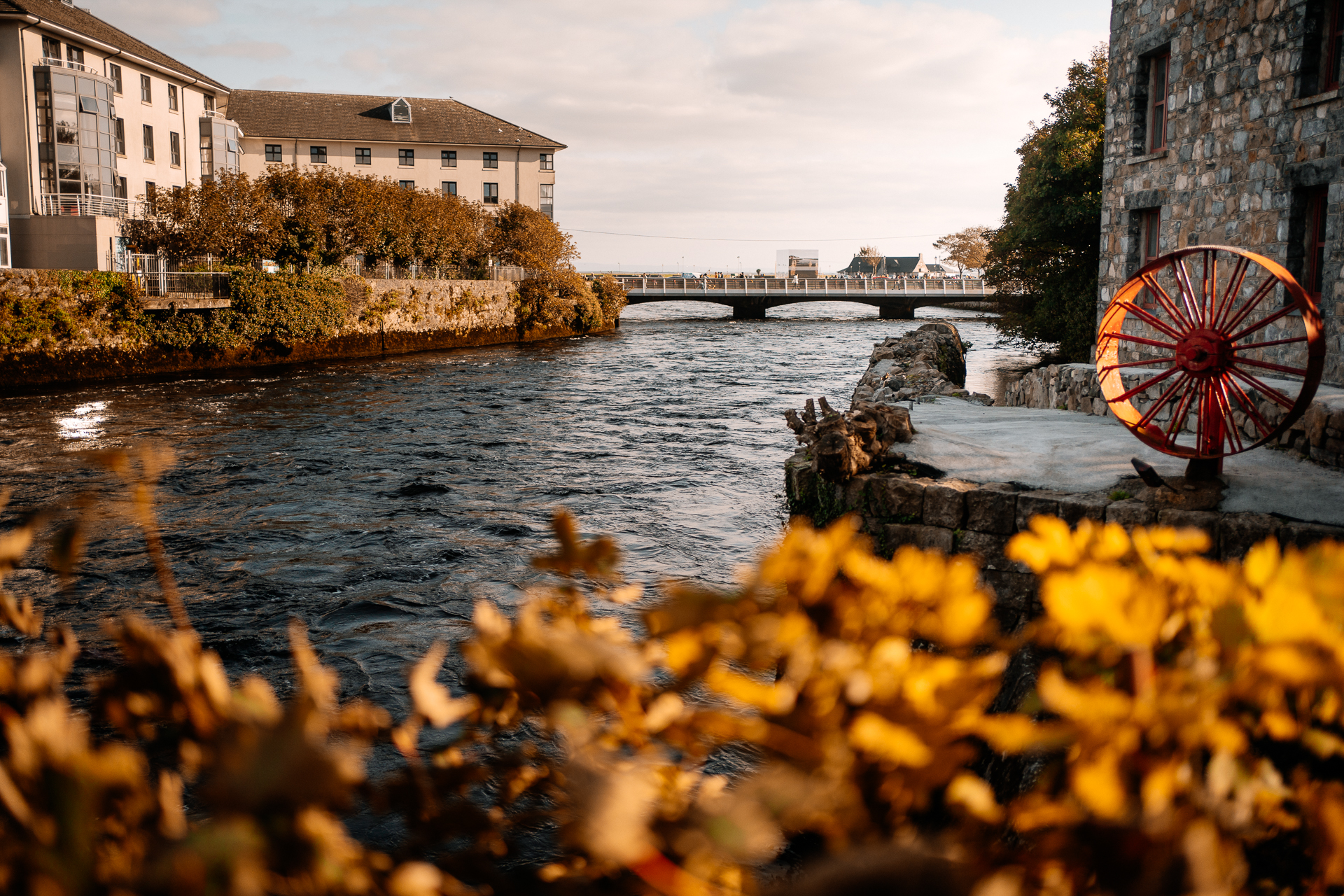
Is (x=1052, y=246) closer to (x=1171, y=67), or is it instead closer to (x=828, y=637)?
(x=1171, y=67)

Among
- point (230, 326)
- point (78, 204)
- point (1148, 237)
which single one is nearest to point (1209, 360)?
point (1148, 237)

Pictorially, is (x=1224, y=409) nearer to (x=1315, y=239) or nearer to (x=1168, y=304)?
(x=1168, y=304)

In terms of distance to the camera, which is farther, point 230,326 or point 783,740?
→ point 230,326

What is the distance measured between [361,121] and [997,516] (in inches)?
2856

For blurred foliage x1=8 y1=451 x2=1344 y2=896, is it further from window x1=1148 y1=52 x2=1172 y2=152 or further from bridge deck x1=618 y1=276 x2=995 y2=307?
bridge deck x1=618 y1=276 x2=995 y2=307

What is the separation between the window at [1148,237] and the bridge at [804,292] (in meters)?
55.0

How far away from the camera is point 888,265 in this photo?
5571 inches

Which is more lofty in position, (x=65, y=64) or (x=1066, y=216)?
(x=65, y=64)

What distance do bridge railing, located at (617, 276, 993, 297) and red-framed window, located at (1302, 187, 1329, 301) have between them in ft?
203

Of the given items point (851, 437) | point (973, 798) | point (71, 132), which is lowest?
point (851, 437)

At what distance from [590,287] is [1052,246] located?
31.4 meters

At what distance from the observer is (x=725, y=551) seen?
10617 mm

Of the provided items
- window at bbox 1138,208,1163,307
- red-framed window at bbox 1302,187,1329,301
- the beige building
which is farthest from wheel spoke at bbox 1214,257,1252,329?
the beige building

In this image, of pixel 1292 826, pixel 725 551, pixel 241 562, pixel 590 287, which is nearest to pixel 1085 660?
pixel 1292 826
